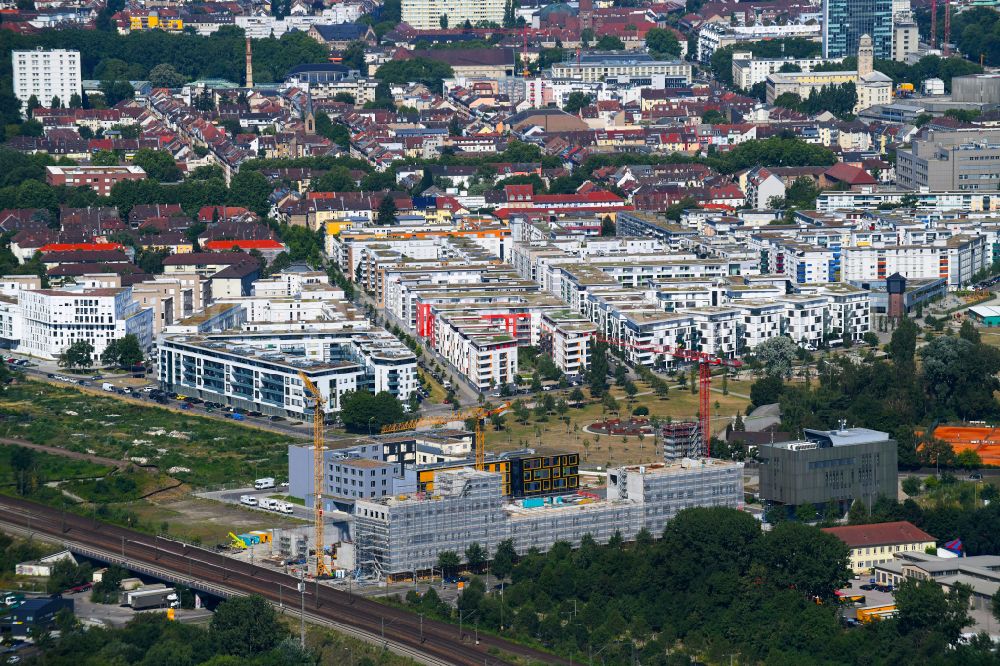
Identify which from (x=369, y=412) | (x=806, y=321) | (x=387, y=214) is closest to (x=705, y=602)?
(x=369, y=412)

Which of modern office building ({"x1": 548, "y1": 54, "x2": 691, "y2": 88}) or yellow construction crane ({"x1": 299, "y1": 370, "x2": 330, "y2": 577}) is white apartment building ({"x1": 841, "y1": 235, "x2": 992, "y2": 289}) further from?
modern office building ({"x1": 548, "y1": 54, "x2": 691, "y2": 88})

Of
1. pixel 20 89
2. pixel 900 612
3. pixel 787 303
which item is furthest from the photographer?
pixel 20 89

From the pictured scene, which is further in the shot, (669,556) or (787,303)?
(787,303)

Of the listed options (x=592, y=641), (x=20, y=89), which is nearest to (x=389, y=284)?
(x=592, y=641)

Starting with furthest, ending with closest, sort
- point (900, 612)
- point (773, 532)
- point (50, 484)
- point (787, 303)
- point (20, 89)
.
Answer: point (20, 89) → point (787, 303) → point (50, 484) → point (773, 532) → point (900, 612)

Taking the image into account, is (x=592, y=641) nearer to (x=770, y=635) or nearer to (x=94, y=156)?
(x=770, y=635)

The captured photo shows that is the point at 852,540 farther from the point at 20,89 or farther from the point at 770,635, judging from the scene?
the point at 20,89

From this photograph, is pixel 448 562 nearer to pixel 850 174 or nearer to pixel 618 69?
pixel 850 174

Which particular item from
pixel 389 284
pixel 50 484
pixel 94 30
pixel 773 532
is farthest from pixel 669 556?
pixel 94 30
